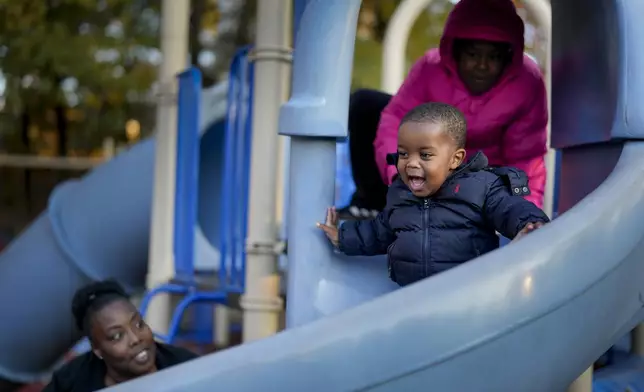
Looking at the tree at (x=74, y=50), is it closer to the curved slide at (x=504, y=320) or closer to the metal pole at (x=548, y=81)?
the metal pole at (x=548, y=81)

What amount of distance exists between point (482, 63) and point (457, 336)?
45.1 inches

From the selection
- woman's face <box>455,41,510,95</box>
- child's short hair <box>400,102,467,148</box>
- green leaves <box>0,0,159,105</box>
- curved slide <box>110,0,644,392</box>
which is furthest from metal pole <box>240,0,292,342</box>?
green leaves <box>0,0,159,105</box>

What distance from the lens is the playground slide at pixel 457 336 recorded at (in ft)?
5.02

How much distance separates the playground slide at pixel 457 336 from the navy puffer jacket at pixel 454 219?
12.3 inches

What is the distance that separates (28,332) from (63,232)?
643 millimetres

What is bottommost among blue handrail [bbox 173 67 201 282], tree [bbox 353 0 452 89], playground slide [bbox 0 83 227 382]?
playground slide [bbox 0 83 227 382]

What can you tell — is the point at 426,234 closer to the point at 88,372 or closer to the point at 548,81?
the point at 88,372

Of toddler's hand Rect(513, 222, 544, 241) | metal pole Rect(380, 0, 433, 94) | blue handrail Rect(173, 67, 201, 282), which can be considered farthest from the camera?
metal pole Rect(380, 0, 433, 94)

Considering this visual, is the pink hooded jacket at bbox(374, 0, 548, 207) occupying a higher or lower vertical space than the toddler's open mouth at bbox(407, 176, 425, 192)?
higher

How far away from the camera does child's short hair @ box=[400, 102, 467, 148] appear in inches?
76.2

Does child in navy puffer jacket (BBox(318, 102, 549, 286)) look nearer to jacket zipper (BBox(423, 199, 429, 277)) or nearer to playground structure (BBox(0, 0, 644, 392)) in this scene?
jacket zipper (BBox(423, 199, 429, 277))

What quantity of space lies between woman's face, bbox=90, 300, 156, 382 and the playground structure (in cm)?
83

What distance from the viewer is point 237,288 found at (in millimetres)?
3896

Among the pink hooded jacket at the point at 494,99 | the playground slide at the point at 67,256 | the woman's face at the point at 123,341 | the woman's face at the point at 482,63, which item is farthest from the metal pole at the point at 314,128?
the playground slide at the point at 67,256
